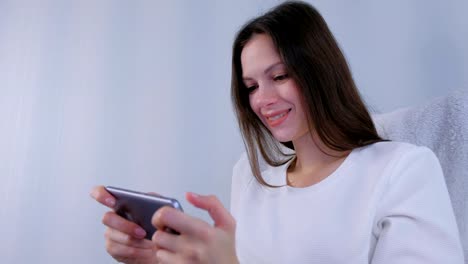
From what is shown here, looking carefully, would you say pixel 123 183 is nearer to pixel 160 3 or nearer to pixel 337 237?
pixel 160 3

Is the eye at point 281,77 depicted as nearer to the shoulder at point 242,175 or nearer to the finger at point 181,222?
the shoulder at point 242,175

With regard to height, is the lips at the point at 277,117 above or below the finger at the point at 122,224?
above

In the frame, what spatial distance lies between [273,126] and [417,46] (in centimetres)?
50

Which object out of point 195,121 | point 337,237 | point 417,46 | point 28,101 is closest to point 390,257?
point 337,237

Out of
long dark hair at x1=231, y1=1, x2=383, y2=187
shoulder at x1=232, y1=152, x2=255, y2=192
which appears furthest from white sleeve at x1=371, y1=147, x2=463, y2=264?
shoulder at x1=232, y1=152, x2=255, y2=192

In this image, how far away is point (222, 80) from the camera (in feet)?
3.84

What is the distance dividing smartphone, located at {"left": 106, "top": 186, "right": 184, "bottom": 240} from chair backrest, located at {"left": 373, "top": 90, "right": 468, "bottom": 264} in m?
0.59

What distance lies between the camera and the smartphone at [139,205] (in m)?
0.45

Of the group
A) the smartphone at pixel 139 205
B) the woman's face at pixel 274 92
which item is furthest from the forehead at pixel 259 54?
the smartphone at pixel 139 205

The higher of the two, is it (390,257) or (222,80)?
(222,80)

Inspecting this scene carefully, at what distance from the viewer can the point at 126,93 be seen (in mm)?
1258

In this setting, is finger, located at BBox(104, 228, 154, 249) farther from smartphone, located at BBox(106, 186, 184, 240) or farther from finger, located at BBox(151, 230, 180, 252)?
finger, located at BBox(151, 230, 180, 252)

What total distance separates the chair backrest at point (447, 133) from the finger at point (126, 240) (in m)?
0.58

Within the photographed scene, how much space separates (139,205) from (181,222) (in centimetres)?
14
